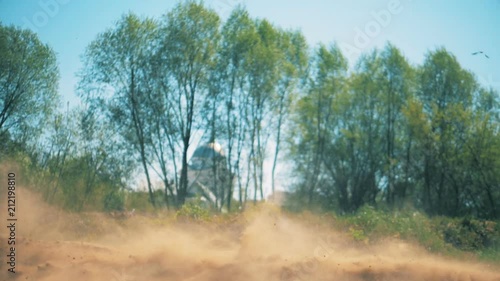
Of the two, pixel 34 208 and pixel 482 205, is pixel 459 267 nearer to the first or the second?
pixel 34 208

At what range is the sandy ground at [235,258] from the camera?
37.1ft

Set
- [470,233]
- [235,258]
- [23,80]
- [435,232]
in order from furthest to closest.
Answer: [23,80] → [470,233] → [435,232] → [235,258]

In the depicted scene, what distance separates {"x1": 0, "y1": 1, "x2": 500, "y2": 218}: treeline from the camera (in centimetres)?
2769

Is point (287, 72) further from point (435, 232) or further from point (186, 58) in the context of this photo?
point (435, 232)

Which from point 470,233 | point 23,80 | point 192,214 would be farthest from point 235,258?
point 23,80

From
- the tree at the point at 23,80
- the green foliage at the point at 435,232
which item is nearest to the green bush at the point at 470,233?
the green foliage at the point at 435,232

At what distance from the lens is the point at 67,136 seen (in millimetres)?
30422

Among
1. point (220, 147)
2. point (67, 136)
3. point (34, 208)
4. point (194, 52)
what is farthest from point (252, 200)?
point (34, 208)

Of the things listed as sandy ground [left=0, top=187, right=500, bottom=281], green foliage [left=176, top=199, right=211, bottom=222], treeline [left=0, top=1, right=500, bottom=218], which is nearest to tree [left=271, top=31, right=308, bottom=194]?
treeline [left=0, top=1, right=500, bottom=218]

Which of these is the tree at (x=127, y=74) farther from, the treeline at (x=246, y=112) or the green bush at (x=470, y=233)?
the green bush at (x=470, y=233)

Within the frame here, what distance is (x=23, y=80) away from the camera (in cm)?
2464

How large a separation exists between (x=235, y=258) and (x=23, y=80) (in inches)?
764

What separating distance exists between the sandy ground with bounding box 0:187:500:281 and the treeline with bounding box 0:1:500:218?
1429 centimetres

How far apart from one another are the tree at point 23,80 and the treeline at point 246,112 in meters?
0.07
